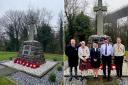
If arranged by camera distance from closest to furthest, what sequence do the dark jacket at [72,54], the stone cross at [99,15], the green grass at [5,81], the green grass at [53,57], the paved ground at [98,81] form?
the green grass at [5,81], the green grass at [53,57], the dark jacket at [72,54], the paved ground at [98,81], the stone cross at [99,15]

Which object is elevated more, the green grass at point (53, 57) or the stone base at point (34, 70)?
the green grass at point (53, 57)

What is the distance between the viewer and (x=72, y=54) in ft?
15.5

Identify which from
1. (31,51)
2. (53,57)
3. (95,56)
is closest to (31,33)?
(31,51)

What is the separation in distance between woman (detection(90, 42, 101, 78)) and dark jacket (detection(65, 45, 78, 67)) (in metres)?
0.25

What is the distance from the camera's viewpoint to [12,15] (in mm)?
3352

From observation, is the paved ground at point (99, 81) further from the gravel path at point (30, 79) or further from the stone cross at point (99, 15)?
the gravel path at point (30, 79)

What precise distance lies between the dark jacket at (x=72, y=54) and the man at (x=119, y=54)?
609 millimetres

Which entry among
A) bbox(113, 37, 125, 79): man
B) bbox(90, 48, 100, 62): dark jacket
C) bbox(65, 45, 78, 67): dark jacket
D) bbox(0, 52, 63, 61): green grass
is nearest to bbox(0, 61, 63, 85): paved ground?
bbox(0, 52, 63, 61): green grass

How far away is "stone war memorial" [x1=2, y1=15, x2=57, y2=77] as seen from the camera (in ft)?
11.0

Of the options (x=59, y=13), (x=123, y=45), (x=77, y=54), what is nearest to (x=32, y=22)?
(x=59, y=13)

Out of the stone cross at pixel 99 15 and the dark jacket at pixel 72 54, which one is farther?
the stone cross at pixel 99 15

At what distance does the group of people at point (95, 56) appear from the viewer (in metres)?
4.76


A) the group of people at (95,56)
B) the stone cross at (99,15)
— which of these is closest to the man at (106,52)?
the group of people at (95,56)

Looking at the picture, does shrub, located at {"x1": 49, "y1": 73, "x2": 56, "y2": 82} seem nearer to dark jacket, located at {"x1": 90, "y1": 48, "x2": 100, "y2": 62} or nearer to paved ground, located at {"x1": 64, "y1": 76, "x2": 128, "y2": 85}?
paved ground, located at {"x1": 64, "y1": 76, "x2": 128, "y2": 85}
